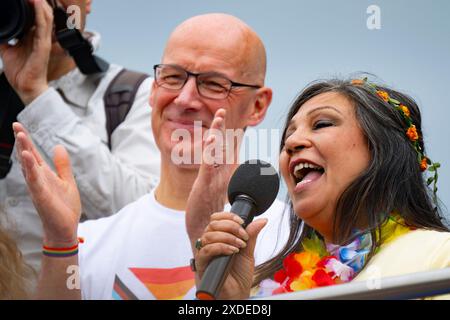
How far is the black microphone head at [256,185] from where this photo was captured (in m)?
1.78

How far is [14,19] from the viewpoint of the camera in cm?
252

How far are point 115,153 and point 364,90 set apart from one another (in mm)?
960

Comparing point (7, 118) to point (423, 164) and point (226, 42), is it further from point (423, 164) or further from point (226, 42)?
point (423, 164)

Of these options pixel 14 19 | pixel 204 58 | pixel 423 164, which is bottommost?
pixel 423 164

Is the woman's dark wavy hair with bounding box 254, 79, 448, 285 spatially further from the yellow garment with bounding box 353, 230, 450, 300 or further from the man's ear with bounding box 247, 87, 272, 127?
the man's ear with bounding box 247, 87, 272, 127

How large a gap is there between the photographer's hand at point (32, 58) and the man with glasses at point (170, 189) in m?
0.38

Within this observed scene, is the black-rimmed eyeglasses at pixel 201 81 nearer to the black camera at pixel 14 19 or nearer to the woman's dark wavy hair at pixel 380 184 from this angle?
the woman's dark wavy hair at pixel 380 184

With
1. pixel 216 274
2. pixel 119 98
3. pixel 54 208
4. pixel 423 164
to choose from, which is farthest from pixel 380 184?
pixel 119 98

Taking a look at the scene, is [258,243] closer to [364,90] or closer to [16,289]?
[364,90]

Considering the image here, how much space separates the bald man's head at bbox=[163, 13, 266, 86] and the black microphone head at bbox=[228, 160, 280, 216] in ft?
2.33

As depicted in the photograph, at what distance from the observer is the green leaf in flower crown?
87.5 inches

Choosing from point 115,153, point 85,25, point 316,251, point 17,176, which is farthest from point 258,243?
point 85,25

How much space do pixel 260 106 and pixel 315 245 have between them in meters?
0.56

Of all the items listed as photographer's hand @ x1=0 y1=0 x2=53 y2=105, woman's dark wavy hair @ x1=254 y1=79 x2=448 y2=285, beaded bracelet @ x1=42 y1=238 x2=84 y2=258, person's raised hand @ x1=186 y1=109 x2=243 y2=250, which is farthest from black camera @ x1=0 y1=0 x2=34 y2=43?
woman's dark wavy hair @ x1=254 y1=79 x2=448 y2=285
